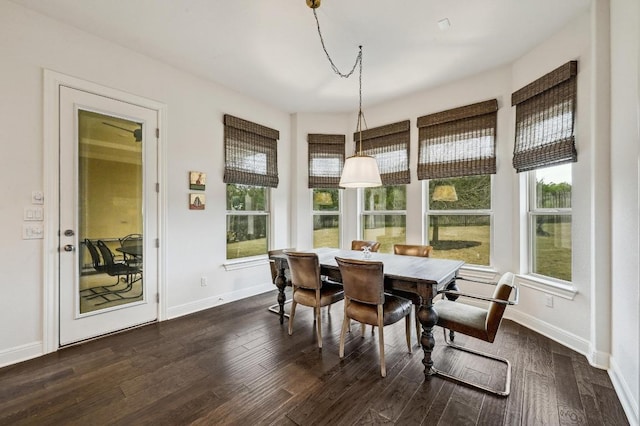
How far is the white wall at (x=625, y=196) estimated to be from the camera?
1759 millimetres

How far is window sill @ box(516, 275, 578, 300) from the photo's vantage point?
2672 millimetres

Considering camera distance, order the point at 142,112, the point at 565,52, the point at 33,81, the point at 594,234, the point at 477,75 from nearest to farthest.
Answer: the point at 594,234, the point at 33,81, the point at 565,52, the point at 142,112, the point at 477,75

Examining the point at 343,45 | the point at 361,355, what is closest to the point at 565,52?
the point at 343,45

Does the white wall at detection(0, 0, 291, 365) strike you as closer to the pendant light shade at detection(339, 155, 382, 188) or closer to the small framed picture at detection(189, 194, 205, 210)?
the small framed picture at detection(189, 194, 205, 210)

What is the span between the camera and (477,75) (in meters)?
3.64

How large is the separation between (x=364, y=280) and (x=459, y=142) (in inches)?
105

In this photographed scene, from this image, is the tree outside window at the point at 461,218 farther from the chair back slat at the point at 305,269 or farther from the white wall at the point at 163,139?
the white wall at the point at 163,139

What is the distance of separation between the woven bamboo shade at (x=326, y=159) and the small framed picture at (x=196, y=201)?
1934 mm

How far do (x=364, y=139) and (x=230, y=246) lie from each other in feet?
9.43

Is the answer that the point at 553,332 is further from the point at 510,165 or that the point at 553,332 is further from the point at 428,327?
the point at 510,165

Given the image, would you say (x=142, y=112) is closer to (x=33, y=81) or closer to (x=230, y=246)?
(x=33, y=81)

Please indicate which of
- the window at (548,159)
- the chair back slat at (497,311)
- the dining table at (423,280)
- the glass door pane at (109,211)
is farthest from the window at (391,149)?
the glass door pane at (109,211)

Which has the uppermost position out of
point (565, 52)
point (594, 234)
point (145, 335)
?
point (565, 52)

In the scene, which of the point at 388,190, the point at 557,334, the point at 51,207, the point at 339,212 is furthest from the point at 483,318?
the point at 51,207
